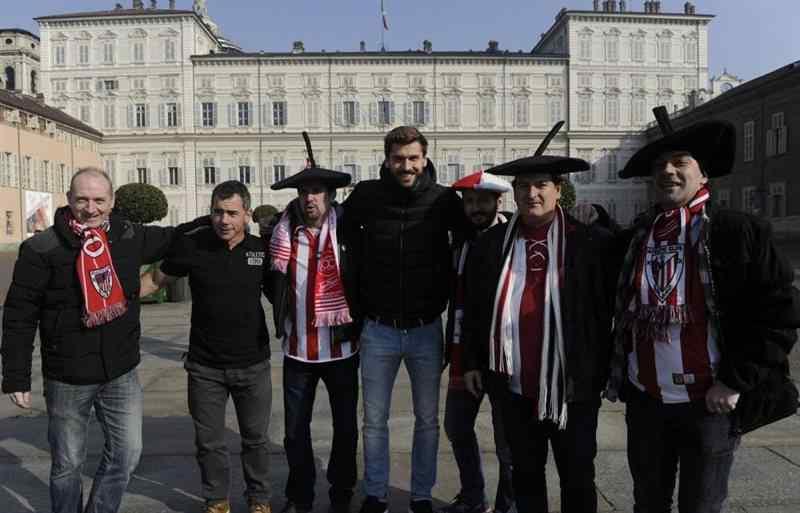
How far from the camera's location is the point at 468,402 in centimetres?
363

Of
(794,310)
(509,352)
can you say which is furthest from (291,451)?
(794,310)

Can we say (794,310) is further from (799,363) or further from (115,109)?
(115,109)

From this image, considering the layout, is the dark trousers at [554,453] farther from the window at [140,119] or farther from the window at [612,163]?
the window at [140,119]

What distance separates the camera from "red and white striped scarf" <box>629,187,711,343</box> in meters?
2.62

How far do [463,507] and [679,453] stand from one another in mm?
1383

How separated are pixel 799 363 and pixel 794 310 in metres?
6.18

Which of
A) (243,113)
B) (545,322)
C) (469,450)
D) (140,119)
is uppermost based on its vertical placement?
(243,113)

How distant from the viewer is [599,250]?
295 cm

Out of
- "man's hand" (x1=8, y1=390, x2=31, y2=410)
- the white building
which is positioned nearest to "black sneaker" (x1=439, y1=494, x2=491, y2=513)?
"man's hand" (x1=8, y1=390, x2=31, y2=410)

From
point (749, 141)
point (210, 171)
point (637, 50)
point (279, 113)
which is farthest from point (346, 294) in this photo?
point (637, 50)

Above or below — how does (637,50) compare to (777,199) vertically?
above

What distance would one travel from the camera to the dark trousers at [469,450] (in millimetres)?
3639

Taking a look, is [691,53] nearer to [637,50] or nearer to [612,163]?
[637,50]

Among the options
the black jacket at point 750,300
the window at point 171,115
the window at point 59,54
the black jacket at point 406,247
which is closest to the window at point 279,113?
the window at point 171,115
